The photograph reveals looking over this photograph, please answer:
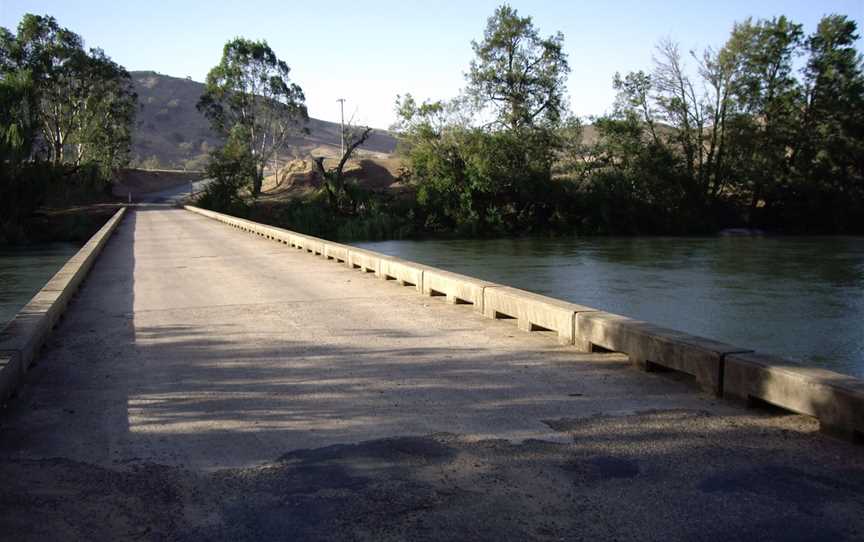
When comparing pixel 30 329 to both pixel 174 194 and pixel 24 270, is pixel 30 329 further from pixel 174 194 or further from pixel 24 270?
pixel 174 194

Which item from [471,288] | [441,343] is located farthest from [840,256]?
[441,343]

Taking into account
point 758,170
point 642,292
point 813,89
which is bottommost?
point 642,292

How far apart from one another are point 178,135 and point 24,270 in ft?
402

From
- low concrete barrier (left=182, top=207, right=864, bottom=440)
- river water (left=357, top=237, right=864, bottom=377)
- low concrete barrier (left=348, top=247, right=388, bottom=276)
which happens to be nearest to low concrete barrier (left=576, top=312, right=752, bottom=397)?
low concrete barrier (left=182, top=207, right=864, bottom=440)

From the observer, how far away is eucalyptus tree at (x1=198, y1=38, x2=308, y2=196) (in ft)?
218

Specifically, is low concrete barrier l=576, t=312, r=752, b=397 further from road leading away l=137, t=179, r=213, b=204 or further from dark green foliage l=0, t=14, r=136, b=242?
road leading away l=137, t=179, r=213, b=204

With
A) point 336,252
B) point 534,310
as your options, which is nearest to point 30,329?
point 534,310

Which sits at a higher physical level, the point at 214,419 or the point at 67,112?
the point at 67,112

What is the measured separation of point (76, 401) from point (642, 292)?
16.6 meters

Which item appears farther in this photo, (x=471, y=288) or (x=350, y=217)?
(x=350, y=217)

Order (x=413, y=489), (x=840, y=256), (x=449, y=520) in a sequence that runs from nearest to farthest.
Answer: (x=449, y=520), (x=413, y=489), (x=840, y=256)

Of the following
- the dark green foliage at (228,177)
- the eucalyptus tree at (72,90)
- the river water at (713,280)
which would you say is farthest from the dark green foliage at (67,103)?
the river water at (713,280)

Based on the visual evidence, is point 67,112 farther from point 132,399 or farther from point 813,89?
point 132,399

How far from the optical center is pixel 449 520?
13.6 feet
